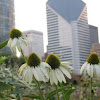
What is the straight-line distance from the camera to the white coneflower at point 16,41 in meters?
1.12

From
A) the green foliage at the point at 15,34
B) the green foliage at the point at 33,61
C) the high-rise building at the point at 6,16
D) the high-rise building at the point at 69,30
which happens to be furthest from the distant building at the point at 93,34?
the green foliage at the point at 33,61

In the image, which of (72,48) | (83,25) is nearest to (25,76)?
(72,48)

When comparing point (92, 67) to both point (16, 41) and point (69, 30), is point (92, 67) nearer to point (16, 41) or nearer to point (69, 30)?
point (16, 41)

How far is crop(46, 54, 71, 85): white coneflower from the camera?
0.95 m

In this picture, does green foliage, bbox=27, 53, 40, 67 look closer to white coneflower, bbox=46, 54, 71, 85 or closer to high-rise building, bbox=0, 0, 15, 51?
white coneflower, bbox=46, 54, 71, 85

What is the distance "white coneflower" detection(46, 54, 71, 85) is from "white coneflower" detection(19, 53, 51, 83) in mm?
22

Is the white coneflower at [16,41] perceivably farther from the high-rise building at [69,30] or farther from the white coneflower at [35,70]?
Result: the high-rise building at [69,30]

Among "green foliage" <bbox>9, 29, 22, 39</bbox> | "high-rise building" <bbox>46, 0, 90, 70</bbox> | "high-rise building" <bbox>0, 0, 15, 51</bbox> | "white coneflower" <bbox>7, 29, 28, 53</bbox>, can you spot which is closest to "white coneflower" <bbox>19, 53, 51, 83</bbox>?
"white coneflower" <bbox>7, 29, 28, 53</bbox>

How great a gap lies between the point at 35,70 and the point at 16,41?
24 cm

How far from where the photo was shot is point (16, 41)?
1153 millimetres

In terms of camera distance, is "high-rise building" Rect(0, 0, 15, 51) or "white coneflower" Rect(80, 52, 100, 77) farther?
"high-rise building" Rect(0, 0, 15, 51)

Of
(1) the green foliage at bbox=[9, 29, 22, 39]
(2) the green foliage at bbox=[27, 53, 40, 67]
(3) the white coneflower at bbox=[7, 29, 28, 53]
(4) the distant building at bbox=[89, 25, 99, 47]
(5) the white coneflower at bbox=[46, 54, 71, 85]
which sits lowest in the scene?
(5) the white coneflower at bbox=[46, 54, 71, 85]

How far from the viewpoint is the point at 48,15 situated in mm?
91438

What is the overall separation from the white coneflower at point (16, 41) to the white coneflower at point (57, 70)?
0.53 ft
